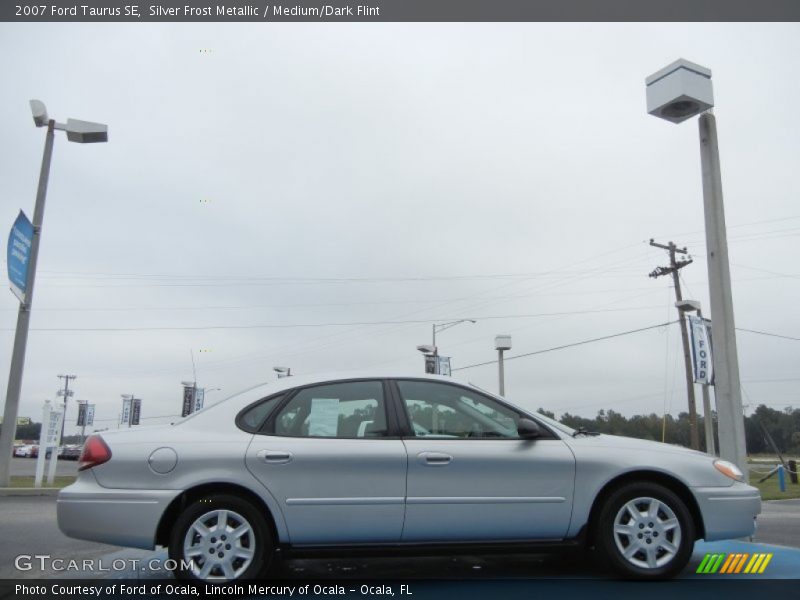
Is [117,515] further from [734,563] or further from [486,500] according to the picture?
[734,563]

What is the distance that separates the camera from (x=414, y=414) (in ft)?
15.6

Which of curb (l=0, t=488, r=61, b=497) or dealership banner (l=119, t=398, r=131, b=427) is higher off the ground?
dealership banner (l=119, t=398, r=131, b=427)

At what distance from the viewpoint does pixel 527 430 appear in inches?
181

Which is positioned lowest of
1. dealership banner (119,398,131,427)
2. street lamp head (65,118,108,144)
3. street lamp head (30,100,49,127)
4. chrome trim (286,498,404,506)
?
chrome trim (286,498,404,506)

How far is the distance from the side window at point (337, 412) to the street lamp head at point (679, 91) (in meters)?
4.15

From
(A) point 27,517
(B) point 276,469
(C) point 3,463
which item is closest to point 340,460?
(B) point 276,469

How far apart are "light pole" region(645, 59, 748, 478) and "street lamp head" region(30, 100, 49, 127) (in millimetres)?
14040

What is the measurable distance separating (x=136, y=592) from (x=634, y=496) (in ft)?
10.6

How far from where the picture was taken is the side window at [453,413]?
470 centimetres

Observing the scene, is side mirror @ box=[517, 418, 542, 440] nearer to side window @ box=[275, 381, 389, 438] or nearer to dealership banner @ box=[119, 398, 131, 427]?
side window @ box=[275, 381, 389, 438]

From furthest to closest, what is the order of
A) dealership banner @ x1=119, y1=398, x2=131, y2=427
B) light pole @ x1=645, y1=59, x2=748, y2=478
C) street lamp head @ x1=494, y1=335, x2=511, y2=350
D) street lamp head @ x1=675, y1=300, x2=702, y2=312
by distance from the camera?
dealership banner @ x1=119, y1=398, x2=131, y2=427 < street lamp head @ x1=494, y1=335, x2=511, y2=350 < street lamp head @ x1=675, y1=300, x2=702, y2=312 < light pole @ x1=645, y1=59, x2=748, y2=478

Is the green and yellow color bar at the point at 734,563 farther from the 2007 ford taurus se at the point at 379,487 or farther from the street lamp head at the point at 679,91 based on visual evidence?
the street lamp head at the point at 679,91

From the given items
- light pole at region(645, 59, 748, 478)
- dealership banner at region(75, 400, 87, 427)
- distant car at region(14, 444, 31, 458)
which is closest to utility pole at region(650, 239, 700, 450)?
light pole at region(645, 59, 748, 478)

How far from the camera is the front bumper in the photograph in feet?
14.9
